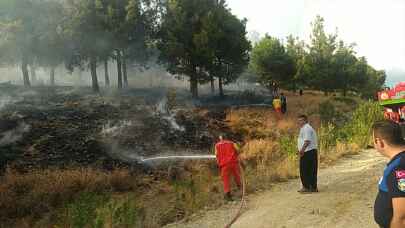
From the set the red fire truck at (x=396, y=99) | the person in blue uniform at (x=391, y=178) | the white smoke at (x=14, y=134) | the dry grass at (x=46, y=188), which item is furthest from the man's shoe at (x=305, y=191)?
the white smoke at (x=14, y=134)

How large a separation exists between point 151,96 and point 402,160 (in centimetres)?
2775

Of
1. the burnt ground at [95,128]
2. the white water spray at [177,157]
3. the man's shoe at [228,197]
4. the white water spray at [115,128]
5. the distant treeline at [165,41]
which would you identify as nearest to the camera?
the man's shoe at [228,197]

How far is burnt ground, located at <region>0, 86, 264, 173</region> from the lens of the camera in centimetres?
1652

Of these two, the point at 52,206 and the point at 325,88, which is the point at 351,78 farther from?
the point at 52,206

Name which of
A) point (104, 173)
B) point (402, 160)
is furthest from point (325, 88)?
point (402, 160)

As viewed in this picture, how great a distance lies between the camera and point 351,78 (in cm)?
3584

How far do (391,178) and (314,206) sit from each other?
4613 millimetres

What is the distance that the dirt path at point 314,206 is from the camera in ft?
21.0

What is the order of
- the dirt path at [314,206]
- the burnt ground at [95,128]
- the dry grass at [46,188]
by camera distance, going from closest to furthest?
the dirt path at [314,206] → the dry grass at [46,188] → the burnt ground at [95,128]

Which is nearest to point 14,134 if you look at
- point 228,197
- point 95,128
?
point 95,128

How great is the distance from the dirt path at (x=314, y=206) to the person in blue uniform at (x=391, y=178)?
3.31 meters

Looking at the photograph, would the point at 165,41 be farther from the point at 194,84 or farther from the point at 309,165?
the point at 309,165

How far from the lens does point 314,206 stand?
7117mm

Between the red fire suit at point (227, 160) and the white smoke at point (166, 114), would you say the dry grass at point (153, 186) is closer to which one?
the red fire suit at point (227, 160)
